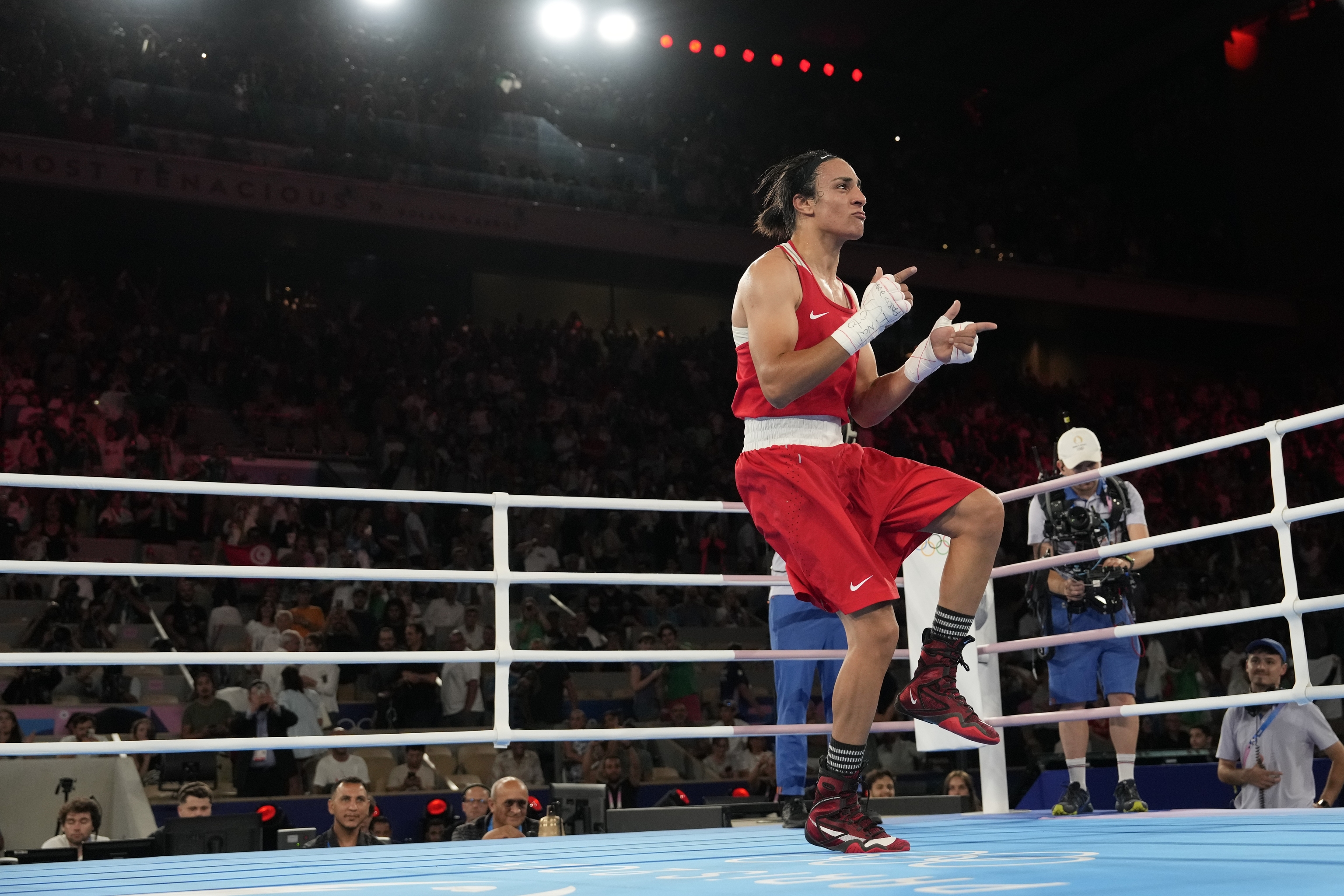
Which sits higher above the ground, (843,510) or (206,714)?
(843,510)

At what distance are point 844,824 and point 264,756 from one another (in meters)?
5.05

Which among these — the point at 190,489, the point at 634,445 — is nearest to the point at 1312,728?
the point at 190,489

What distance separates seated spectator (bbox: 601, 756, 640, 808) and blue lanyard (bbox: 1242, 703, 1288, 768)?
10.7 feet

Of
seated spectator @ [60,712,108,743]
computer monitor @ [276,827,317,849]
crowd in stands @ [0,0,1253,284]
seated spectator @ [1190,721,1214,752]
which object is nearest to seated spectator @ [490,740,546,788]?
seated spectator @ [60,712,108,743]

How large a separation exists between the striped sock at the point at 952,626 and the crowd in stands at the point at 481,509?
472 centimetres

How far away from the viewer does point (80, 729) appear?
5980 mm

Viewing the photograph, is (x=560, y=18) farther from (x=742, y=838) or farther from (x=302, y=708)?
(x=742, y=838)

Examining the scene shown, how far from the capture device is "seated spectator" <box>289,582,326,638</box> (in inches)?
309

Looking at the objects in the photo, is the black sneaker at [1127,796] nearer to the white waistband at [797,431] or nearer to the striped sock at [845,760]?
the striped sock at [845,760]

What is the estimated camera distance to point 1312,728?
4.48m

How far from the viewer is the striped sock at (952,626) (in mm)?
2393

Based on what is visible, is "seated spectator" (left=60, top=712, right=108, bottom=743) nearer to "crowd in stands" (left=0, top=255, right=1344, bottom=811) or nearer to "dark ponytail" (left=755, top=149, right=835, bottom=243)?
"crowd in stands" (left=0, top=255, right=1344, bottom=811)

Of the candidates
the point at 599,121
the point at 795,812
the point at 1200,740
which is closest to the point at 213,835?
the point at 795,812

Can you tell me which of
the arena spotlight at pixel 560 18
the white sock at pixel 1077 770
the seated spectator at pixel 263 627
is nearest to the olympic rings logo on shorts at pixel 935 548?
the white sock at pixel 1077 770
